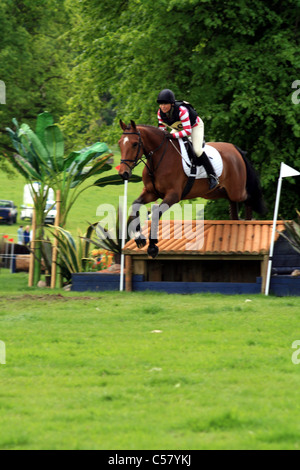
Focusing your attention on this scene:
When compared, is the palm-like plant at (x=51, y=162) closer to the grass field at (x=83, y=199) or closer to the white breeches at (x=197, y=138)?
the white breeches at (x=197, y=138)

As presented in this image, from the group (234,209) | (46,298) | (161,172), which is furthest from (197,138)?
(46,298)

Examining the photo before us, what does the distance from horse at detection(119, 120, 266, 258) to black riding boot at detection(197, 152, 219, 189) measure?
0.14m

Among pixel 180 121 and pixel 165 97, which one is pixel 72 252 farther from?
pixel 165 97

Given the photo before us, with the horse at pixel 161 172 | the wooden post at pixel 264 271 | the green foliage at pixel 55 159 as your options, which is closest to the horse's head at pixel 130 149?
the horse at pixel 161 172

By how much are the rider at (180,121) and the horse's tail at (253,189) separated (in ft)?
5.78

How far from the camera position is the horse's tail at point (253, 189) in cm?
1389

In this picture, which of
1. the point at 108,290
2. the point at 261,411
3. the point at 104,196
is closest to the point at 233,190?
the point at 108,290

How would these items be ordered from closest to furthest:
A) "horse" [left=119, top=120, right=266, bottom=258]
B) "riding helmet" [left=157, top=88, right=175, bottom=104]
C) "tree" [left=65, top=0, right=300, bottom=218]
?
"horse" [left=119, top=120, right=266, bottom=258]
"riding helmet" [left=157, top=88, right=175, bottom=104]
"tree" [left=65, top=0, right=300, bottom=218]

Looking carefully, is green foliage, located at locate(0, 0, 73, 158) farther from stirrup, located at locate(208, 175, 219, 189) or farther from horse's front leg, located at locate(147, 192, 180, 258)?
horse's front leg, located at locate(147, 192, 180, 258)

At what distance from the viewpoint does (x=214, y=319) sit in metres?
10.0

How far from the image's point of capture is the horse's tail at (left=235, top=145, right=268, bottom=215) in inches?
547

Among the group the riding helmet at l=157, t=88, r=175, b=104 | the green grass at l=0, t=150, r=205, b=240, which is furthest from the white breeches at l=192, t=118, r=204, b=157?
the green grass at l=0, t=150, r=205, b=240

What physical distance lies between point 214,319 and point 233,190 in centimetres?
400

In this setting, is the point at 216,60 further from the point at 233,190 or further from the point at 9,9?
the point at 9,9
